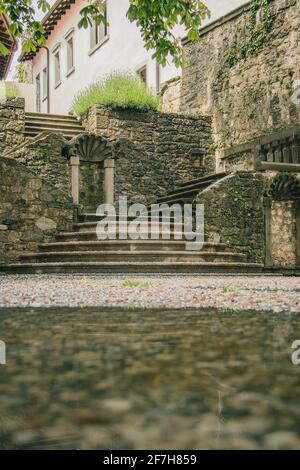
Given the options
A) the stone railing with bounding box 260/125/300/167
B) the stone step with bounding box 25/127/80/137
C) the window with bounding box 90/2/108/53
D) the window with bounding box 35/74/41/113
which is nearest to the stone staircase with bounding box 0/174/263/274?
the stone railing with bounding box 260/125/300/167

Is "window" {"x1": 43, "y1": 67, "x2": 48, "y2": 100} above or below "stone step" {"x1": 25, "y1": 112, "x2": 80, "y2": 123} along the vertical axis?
above

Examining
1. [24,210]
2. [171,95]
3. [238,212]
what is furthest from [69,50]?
[24,210]

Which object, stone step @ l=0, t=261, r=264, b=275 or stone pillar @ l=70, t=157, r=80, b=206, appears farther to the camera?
stone pillar @ l=70, t=157, r=80, b=206

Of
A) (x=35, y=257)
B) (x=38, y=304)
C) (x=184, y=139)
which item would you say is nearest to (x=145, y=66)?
(x=184, y=139)

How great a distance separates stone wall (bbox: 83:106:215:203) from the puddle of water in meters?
14.0

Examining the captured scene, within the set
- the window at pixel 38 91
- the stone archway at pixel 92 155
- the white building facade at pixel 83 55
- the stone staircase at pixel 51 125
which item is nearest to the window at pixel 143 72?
the white building facade at pixel 83 55

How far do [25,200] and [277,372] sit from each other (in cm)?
973

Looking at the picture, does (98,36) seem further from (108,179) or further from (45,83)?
A: (108,179)

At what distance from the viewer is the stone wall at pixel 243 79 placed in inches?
583

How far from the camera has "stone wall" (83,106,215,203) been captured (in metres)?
16.8

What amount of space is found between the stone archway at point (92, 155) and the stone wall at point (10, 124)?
3163 mm

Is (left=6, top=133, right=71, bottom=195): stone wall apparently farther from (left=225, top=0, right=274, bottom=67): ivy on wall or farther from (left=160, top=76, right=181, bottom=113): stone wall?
(left=225, top=0, right=274, bottom=67): ivy on wall

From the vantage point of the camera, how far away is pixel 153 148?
17422 millimetres

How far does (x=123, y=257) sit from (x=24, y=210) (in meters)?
2.19
